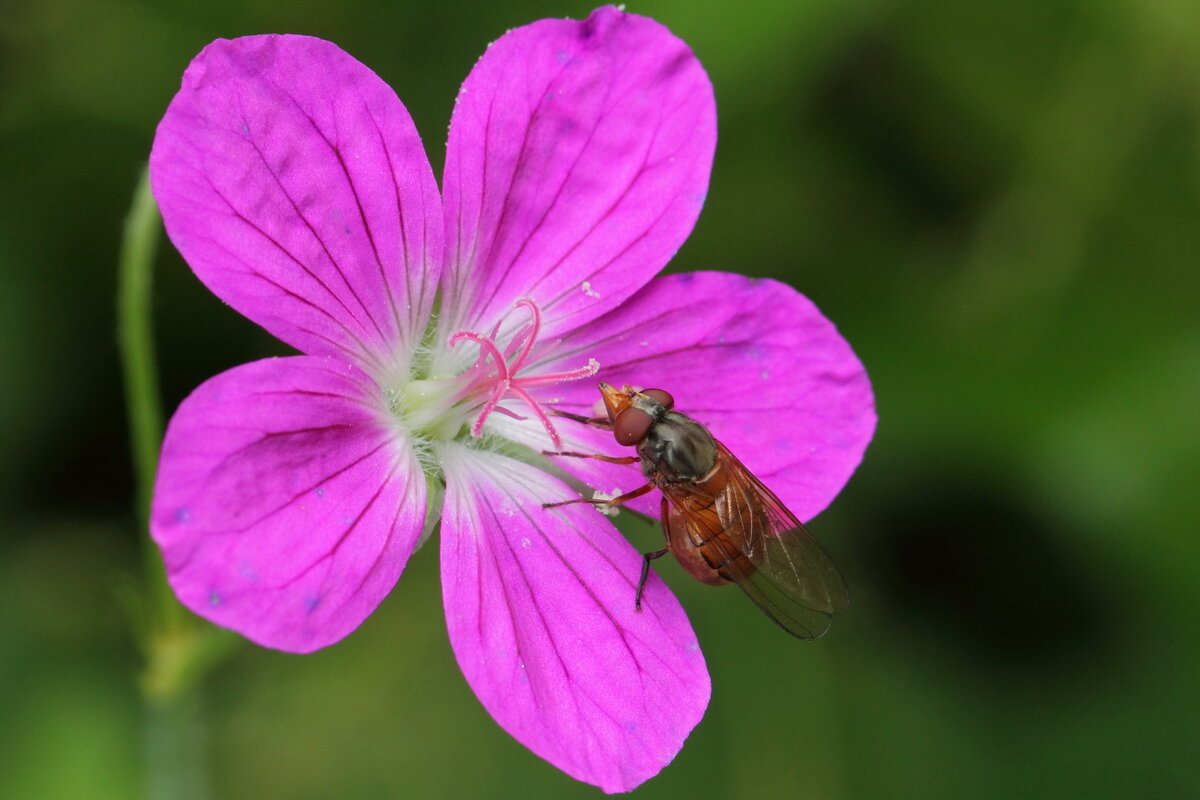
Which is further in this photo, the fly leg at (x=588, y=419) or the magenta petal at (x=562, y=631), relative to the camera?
the fly leg at (x=588, y=419)

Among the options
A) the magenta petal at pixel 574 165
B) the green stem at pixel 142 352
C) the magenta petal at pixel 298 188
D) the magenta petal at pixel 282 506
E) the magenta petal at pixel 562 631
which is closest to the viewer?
the magenta petal at pixel 282 506

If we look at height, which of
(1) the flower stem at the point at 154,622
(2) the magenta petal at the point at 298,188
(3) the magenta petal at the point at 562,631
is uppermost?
(2) the magenta petal at the point at 298,188

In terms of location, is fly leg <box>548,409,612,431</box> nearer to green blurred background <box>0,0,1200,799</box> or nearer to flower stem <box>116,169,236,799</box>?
flower stem <box>116,169,236,799</box>

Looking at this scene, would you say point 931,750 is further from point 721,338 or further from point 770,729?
point 721,338

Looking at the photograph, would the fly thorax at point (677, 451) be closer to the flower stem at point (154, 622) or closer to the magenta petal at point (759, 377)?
the magenta petal at point (759, 377)

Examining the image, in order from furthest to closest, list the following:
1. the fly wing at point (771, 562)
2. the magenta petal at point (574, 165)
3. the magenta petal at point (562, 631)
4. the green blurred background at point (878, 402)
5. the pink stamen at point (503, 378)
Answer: the green blurred background at point (878, 402), the pink stamen at point (503, 378), the magenta petal at point (574, 165), the fly wing at point (771, 562), the magenta petal at point (562, 631)

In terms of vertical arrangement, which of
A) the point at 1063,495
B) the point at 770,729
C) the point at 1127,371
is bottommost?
the point at 770,729

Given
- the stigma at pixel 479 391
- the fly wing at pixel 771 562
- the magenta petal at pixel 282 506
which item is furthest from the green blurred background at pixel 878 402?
the fly wing at pixel 771 562

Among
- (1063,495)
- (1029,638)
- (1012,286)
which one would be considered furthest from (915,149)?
(1029,638)
